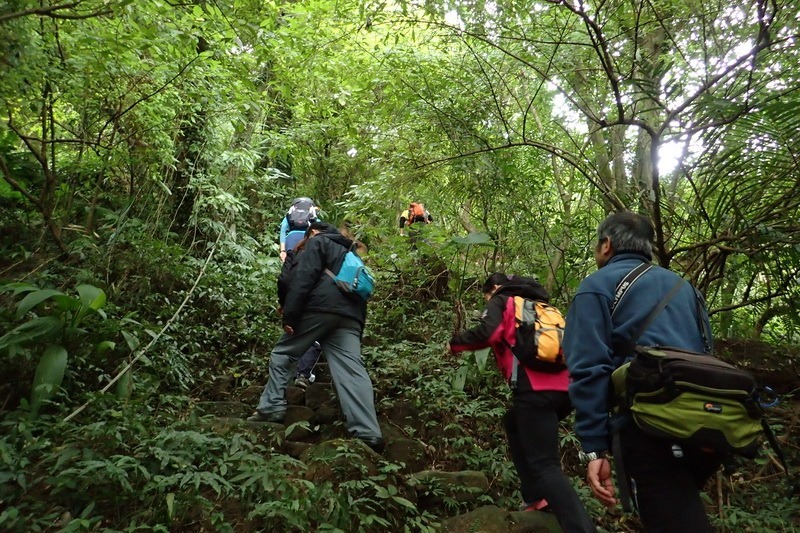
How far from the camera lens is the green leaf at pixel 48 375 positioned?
138 inches

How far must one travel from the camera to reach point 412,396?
5.24 metres

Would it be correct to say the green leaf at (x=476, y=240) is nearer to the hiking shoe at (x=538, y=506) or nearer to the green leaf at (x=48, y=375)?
the hiking shoe at (x=538, y=506)

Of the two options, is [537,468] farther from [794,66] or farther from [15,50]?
[15,50]

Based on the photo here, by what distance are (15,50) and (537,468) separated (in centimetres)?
488

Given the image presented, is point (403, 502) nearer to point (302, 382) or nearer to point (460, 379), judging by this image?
point (460, 379)

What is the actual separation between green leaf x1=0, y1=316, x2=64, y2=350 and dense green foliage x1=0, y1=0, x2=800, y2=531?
30mm

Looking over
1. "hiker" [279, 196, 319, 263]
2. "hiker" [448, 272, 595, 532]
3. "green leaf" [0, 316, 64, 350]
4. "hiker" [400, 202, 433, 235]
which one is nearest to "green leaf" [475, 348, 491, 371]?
"hiker" [448, 272, 595, 532]

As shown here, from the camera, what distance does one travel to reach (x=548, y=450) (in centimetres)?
320

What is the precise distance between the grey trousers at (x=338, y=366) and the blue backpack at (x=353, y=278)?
25 centimetres

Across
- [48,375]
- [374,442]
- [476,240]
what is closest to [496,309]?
[374,442]

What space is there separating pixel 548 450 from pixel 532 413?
9.4 inches

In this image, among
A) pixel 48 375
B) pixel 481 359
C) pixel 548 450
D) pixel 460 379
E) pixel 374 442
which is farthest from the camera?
pixel 460 379

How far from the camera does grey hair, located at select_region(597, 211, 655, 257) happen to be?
2494mm

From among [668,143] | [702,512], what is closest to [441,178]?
[668,143]
